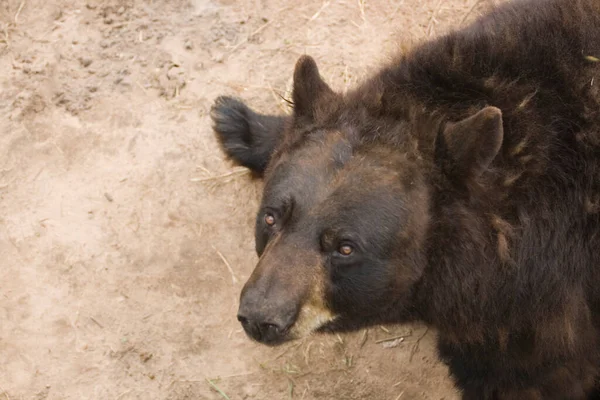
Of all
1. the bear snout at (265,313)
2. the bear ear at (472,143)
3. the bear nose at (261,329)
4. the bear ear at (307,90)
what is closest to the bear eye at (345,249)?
the bear snout at (265,313)

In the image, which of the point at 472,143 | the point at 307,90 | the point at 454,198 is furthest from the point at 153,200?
the point at 472,143

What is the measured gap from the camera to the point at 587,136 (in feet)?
14.7

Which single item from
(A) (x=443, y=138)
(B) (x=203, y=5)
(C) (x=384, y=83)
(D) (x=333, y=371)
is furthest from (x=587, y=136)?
(B) (x=203, y=5)

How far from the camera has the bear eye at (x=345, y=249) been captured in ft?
14.1

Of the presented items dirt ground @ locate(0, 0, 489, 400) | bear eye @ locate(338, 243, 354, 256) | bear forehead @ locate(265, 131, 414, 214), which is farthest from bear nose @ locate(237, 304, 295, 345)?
dirt ground @ locate(0, 0, 489, 400)

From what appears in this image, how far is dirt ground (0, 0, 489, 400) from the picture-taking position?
6.18 metres

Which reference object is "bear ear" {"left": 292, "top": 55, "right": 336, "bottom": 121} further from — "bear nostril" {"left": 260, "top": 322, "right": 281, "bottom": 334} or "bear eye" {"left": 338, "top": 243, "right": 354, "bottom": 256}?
"bear nostril" {"left": 260, "top": 322, "right": 281, "bottom": 334}

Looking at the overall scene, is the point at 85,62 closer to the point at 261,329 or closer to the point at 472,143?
the point at 261,329

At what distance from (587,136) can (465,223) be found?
88 centimetres

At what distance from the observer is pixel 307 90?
487 centimetres

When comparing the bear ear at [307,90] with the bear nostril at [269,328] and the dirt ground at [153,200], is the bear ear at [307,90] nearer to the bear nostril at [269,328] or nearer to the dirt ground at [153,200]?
the dirt ground at [153,200]

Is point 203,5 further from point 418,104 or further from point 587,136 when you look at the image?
point 587,136

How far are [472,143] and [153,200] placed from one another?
11.2 ft

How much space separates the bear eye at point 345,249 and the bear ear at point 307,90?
948mm
